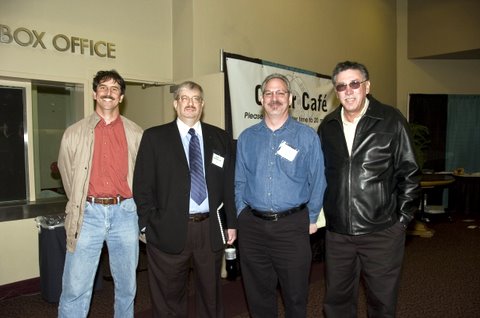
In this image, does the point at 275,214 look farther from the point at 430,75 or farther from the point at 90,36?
the point at 430,75

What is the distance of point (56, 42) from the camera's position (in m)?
3.91

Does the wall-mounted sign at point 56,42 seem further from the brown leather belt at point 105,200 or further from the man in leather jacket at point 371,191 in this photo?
the man in leather jacket at point 371,191

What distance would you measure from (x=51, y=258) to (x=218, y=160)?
2114 millimetres

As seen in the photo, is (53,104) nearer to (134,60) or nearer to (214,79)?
(134,60)

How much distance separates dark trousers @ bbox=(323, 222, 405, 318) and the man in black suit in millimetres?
694

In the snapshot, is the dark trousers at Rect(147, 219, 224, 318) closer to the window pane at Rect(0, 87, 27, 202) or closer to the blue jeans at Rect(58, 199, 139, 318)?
the blue jeans at Rect(58, 199, 139, 318)

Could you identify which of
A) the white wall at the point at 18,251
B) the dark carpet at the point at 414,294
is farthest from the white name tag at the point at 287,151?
the white wall at the point at 18,251

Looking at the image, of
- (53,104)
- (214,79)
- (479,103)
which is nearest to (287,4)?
(214,79)

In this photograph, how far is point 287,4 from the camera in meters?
5.65

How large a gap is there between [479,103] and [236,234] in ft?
27.4

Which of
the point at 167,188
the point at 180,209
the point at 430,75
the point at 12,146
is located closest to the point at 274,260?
the point at 180,209

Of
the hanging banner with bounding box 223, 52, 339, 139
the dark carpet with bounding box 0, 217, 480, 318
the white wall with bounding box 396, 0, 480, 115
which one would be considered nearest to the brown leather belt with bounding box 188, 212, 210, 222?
the dark carpet with bounding box 0, 217, 480, 318

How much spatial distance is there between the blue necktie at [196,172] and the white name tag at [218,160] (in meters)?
0.09

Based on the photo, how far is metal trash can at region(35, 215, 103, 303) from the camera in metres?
3.59
